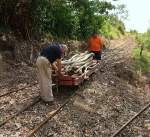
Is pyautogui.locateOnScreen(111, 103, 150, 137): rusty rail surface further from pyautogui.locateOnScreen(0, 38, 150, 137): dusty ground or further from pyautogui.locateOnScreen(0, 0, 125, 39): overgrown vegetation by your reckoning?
pyautogui.locateOnScreen(0, 0, 125, 39): overgrown vegetation

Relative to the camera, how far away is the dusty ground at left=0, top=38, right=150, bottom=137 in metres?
10.8

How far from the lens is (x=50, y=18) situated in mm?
23469

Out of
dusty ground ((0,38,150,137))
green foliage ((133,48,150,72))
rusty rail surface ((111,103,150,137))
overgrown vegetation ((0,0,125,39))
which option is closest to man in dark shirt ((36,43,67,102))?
dusty ground ((0,38,150,137))

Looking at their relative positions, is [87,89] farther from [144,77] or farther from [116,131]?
[144,77]

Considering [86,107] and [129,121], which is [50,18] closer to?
[86,107]

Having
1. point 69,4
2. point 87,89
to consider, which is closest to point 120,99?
point 87,89

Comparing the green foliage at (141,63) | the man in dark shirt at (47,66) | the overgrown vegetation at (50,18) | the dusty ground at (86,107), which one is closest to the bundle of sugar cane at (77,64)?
the dusty ground at (86,107)

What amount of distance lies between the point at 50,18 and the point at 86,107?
11.4 metres

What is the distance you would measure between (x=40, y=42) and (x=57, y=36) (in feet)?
10.5

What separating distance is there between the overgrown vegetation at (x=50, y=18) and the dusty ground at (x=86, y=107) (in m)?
3.57

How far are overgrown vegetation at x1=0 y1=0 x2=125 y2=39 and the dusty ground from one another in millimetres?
3568

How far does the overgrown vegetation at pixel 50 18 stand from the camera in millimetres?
20594

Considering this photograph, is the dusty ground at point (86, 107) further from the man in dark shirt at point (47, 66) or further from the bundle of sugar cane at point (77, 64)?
the bundle of sugar cane at point (77, 64)

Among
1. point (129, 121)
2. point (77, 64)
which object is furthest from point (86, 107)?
point (77, 64)
